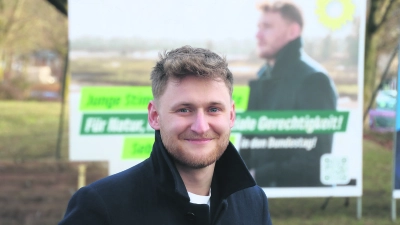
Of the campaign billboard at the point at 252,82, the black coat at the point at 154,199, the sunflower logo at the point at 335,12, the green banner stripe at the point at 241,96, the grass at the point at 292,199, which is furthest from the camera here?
the grass at the point at 292,199

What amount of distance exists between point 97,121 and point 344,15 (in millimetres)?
2361

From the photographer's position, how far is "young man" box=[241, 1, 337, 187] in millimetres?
5043

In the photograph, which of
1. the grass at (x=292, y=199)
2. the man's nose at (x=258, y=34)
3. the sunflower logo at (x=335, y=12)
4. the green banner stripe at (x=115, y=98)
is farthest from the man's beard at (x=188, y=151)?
the grass at (x=292, y=199)

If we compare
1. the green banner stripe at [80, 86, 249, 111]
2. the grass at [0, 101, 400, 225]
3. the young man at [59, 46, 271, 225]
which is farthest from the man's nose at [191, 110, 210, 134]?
the grass at [0, 101, 400, 225]

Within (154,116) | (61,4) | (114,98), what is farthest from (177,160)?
(61,4)

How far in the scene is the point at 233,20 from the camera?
16.4ft

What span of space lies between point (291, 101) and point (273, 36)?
59cm

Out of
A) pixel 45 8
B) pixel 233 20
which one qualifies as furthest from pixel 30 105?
pixel 233 20

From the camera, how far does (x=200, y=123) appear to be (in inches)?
56.0

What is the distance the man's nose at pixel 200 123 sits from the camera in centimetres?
142

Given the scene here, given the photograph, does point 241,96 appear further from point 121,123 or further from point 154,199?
point 154,199

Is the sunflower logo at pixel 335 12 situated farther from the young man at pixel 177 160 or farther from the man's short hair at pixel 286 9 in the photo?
the young man at pixel 177 160

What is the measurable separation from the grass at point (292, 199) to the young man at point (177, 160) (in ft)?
13.9

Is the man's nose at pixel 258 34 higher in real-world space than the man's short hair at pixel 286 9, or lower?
lower
